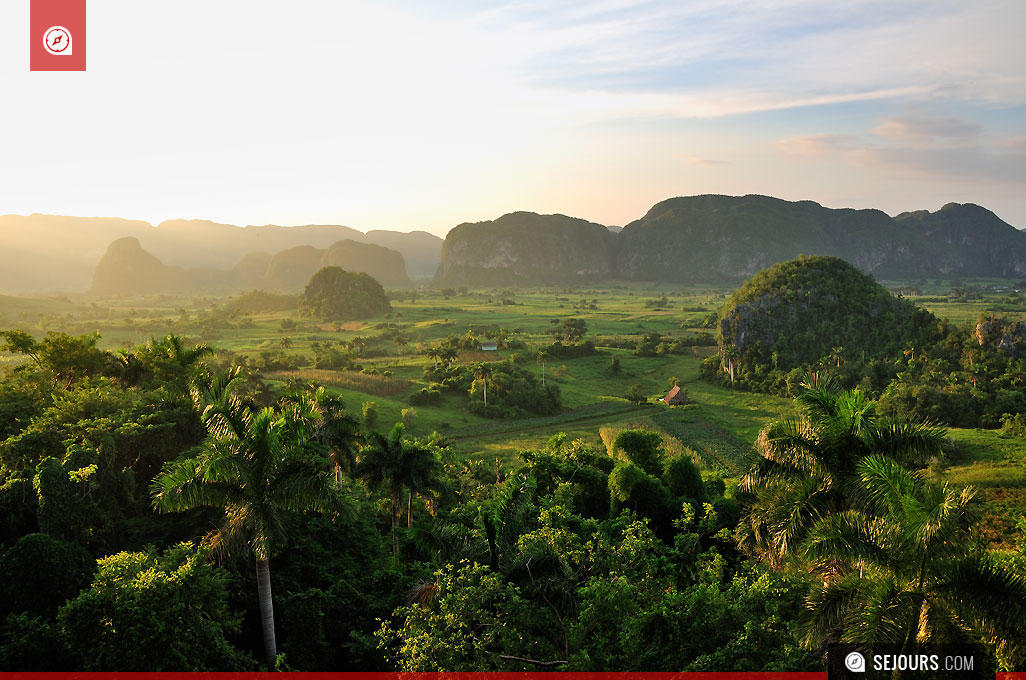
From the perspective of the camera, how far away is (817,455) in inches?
531

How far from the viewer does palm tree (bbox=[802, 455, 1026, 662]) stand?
848cm

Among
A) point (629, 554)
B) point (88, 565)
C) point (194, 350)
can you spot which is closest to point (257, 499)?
point (88, 565)

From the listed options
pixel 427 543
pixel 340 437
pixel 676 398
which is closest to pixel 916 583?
pixel 427 543

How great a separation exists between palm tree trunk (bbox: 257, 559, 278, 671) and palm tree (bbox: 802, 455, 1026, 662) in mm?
11560

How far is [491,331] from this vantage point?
108m

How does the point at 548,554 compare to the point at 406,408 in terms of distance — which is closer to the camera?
the point at 548,554

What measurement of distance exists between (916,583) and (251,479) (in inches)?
507

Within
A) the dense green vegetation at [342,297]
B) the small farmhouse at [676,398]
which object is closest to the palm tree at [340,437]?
the small farmhouse at [676,398]

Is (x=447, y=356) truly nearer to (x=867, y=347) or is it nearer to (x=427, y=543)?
(x=867, y=347)

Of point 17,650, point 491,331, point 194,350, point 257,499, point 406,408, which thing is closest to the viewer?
point 17,650

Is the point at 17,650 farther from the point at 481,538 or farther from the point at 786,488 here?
the point at 786,488

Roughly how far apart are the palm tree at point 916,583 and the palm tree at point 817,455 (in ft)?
7.85

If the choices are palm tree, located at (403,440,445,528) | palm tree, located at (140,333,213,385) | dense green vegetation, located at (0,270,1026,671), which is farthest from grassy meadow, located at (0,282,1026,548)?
palm tree, located at (140,333,213,385)

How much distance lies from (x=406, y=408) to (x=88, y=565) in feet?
124
